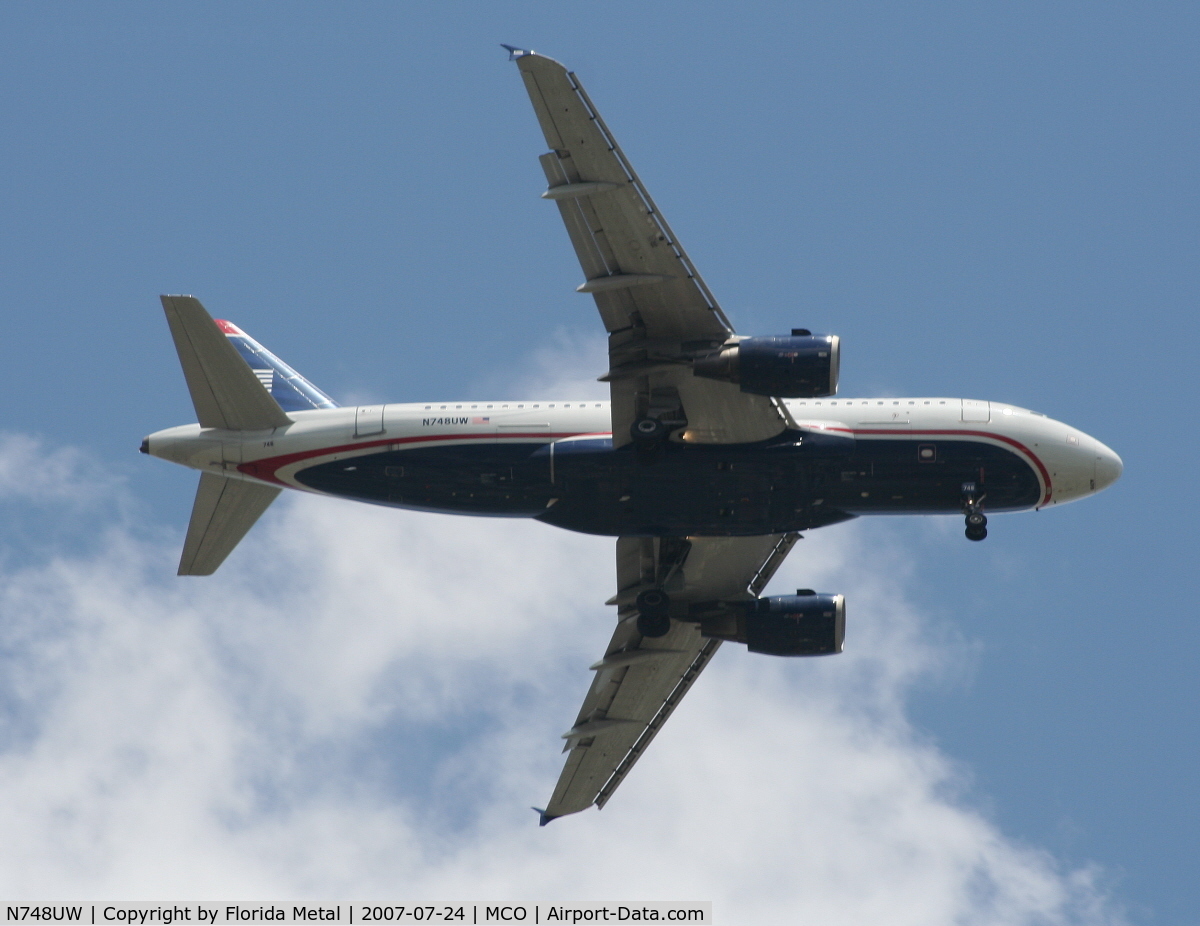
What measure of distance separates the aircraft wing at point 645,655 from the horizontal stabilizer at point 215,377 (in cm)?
1345

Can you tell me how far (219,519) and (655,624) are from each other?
49.4ft

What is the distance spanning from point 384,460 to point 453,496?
2.43m

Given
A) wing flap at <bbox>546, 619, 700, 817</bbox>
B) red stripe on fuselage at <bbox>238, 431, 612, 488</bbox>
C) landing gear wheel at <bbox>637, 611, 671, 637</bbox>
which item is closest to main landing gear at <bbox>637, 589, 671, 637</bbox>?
landing gear wheel at <bbox>637, 611, 671, 637</bbox>

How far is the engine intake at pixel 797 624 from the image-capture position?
2387 inches

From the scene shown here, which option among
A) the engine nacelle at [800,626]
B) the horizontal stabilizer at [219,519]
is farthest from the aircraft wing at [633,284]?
the horizontal stabilizer at [219,519]

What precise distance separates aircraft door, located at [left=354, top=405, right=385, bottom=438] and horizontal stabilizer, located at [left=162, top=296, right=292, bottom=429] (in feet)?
7.73

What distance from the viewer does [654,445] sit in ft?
176

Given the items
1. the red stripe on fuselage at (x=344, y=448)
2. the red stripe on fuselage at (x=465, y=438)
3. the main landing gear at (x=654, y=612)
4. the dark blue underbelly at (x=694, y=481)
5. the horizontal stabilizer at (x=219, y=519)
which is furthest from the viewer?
the main landing gear at (x=654, y=612)

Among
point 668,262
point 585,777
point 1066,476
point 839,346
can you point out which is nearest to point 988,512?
point 1066,476

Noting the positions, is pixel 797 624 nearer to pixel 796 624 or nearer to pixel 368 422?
pixel 796 624

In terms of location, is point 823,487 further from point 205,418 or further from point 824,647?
point 205,418

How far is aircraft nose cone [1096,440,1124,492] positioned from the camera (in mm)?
54906

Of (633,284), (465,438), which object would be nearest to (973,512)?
(633,284)

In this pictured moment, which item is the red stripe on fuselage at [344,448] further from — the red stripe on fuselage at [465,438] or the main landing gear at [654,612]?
the main landing gear at [654,612]
